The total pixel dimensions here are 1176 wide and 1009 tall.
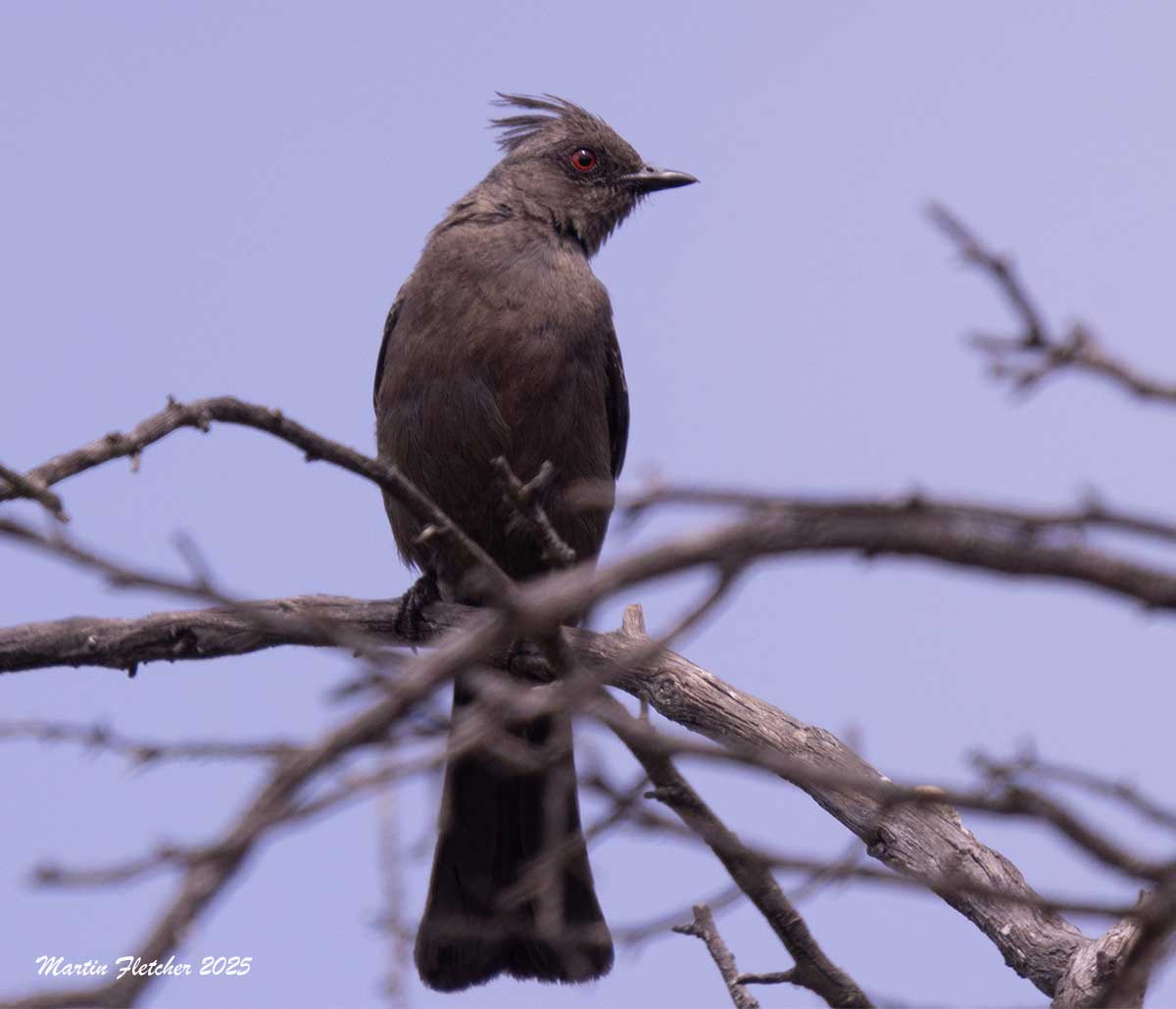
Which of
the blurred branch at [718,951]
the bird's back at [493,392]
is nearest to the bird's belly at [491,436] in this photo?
the bird's back at [493,392]

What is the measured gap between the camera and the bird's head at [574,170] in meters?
7.12

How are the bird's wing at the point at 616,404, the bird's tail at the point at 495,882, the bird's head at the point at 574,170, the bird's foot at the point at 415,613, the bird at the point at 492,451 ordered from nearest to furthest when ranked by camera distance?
the bird's tail at the point at 495,882, the bird at the point at 492,451, the bird's foot at the point at 415,613, the bird's wing at the point at 616,404, the bird's head at the point at 574,170

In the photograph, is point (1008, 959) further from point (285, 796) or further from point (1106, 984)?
point (285, 796)

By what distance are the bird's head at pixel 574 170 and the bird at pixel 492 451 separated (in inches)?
25.0

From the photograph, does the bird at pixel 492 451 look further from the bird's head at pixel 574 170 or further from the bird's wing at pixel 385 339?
the bird's head at pixel 574 170

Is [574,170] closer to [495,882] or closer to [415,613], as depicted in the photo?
[415,613]

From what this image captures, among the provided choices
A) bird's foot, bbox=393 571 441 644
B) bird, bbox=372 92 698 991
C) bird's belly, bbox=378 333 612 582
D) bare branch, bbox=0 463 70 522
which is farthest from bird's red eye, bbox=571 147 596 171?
bare branch, bbox=0 463 70 522

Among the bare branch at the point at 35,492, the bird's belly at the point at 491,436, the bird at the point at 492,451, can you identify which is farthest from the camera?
the bird's belly at the point at 491,436

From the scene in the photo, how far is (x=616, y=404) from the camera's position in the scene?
6.68 metres

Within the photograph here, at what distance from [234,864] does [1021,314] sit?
4.06ft

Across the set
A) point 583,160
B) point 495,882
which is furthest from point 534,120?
point 495,882

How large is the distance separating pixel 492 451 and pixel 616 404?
109 cm

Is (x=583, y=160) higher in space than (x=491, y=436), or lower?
higher

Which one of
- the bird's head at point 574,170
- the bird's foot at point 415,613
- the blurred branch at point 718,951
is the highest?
the bird's head at point 574,170
